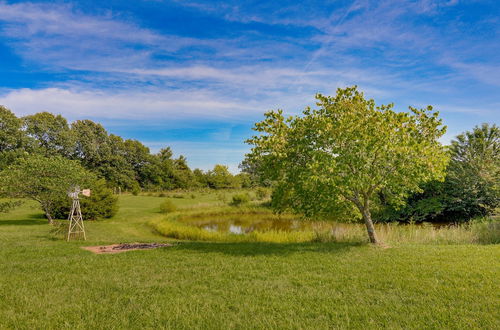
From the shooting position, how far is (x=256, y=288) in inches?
244

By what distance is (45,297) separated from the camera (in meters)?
5.91

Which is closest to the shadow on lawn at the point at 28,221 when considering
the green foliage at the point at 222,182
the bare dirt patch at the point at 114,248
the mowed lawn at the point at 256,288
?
the mowed lawn at the point at 256,288

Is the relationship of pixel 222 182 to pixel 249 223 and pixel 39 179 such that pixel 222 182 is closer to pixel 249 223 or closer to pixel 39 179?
pixel 249 223

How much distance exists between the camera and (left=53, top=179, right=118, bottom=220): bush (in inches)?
821

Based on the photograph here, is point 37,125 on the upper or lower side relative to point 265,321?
upper

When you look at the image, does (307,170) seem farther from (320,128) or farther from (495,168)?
(495,168)

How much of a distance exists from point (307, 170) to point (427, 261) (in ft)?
13.6

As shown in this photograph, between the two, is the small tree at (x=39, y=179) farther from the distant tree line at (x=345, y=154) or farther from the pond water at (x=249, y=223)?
the distant tree line at (x=345, y=154)

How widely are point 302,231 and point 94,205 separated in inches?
601

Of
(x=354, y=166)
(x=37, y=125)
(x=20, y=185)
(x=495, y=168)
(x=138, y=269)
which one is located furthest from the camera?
(x=37, y=125)

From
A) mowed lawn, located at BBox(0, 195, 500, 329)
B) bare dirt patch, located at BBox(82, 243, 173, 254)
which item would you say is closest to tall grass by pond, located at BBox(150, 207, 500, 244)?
mowed lawn, located at BBox(0, 195, 500, 329)

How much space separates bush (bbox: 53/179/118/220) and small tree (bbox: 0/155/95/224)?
2.73m

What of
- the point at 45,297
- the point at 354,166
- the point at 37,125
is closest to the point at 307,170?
the point at 354,166

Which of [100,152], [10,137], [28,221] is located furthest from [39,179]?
[100,152]
